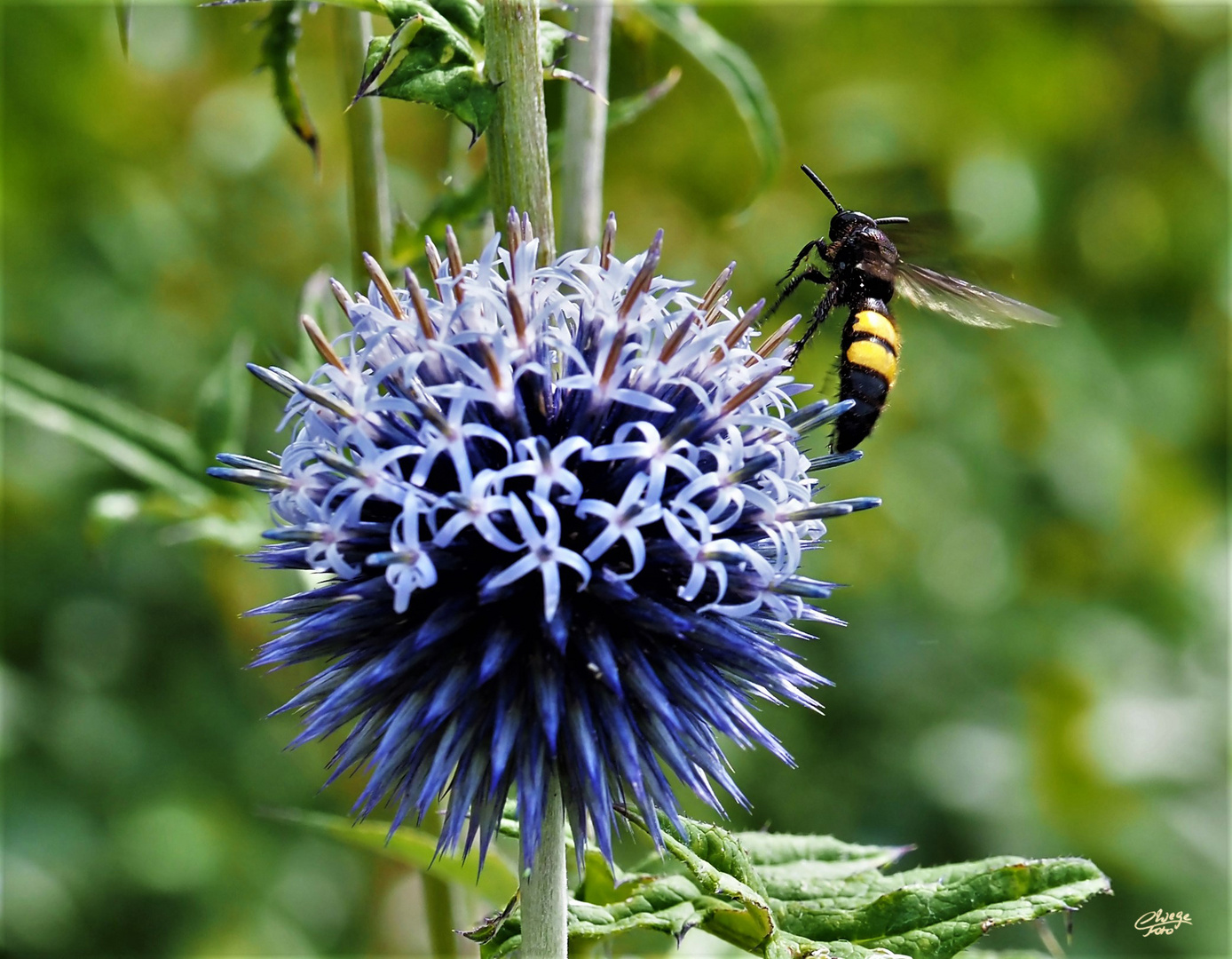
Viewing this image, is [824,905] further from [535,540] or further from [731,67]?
[731,67]

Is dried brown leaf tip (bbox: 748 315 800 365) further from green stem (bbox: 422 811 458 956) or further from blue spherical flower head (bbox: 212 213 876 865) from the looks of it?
green stem (bbox: 422 811 458 956)

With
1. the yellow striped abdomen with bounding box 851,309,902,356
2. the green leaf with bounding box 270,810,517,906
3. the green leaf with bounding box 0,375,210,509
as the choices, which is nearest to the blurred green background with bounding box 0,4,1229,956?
the green leaf with bounding box 0,375,210,509

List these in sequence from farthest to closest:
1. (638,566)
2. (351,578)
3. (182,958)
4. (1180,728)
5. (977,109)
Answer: (977,109)
(1180,728)
(182,958)
(351,578)
(638,566)

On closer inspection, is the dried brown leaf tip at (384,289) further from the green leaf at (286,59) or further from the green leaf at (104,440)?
the green leaf at (104,440)

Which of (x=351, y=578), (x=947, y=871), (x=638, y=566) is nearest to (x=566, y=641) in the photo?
(x=638, y=566)

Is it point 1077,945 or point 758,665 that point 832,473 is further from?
point 758,665

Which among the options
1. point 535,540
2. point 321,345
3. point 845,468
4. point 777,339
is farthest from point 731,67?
point 845,468
